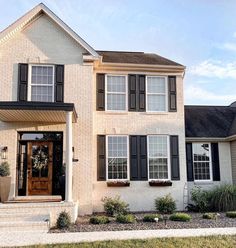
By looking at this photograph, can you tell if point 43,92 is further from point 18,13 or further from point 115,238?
point 115,238

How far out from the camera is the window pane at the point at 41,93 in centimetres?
1354

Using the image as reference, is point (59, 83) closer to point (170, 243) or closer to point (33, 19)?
point (33, 19)

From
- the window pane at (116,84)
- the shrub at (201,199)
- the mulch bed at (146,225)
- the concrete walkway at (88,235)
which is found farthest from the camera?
the window pane at (116,84)

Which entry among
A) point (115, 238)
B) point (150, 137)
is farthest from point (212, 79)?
point (115, 238)

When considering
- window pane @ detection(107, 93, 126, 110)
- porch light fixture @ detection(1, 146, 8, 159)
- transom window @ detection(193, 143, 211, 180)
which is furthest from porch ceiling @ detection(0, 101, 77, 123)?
transom window @ detection(193, 143, 211, 180)

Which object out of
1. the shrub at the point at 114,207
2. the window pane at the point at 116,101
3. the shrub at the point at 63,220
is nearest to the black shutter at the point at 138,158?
the window pane at the point at 116,101

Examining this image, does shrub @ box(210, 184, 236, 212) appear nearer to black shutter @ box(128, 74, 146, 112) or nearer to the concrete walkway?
the concrete walkway

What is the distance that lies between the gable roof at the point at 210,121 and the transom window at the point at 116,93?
153 inches

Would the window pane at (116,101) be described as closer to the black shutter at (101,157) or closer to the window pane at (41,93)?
the black shutter at (101,157)

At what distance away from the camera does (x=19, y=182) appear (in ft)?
42.9

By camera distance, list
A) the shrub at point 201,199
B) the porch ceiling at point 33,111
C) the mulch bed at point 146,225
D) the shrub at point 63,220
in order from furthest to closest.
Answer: the shrub at point 201,199, the porch ceiling at point 33,111, the shrub at point 63,220, the mulch bed at point 146,225

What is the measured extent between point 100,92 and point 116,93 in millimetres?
764

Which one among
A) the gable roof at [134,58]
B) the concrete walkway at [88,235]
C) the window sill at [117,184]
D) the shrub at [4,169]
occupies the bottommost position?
the concrete walkway at [88,235]

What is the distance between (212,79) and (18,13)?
1514 cm
